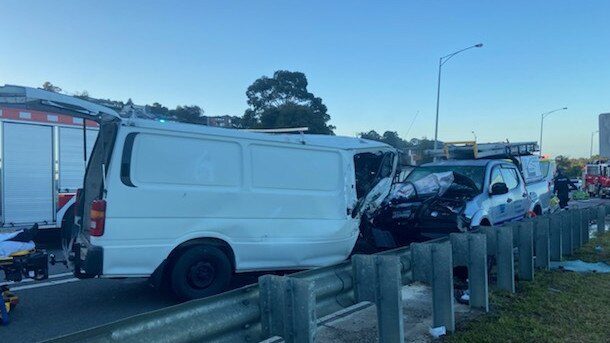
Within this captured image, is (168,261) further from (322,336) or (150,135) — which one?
(322,336)

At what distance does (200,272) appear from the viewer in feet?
18.8

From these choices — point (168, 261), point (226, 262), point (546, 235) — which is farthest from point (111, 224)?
point (546, 235)

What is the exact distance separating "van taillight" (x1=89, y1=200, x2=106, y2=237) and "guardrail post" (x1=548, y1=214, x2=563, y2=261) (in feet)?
21.8

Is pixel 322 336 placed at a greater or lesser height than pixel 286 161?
lesser

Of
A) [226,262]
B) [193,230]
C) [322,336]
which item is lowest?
[322,336]

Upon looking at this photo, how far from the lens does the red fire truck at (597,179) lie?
111ft

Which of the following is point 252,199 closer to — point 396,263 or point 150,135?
point 150,135

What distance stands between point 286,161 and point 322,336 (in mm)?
2469

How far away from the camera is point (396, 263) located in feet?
13.1

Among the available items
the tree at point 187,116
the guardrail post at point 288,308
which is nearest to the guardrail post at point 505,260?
the guardrail post at point 288,308

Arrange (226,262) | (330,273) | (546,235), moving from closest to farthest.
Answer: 1. (330,273)
2. (226,262)
3. (546,235)

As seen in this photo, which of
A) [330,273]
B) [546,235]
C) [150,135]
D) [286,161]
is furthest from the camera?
[546,235]

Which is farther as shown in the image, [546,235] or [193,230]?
[546,235]

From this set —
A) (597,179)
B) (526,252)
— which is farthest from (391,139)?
(526,252)
